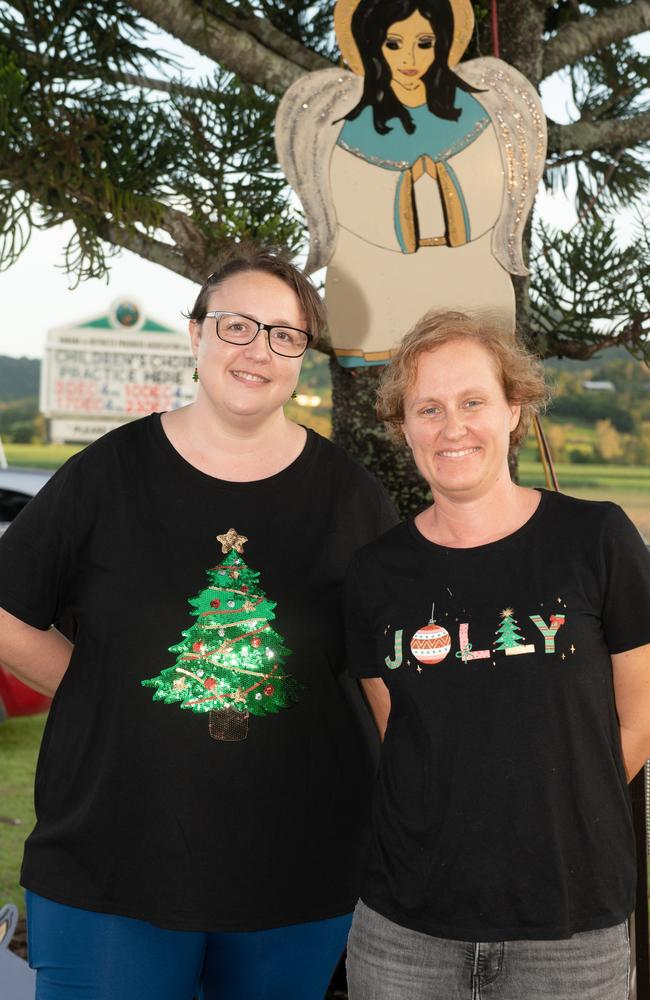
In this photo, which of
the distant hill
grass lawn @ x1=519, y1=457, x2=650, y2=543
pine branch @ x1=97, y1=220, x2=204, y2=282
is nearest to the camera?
pine branch @ x1=97, y1=220, x2=204, y2=282

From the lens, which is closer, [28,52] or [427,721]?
[427,721]

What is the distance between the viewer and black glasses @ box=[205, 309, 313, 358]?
1.26m

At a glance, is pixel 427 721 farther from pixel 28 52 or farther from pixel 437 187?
pixel 28 52

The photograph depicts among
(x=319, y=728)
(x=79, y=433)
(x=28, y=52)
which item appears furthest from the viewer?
(x=79, y=433)

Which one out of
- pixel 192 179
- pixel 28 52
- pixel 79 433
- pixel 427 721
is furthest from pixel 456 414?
pixel 79 433

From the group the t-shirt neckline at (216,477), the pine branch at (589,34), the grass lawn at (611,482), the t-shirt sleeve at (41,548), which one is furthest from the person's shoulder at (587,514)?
the grass lawn at (611,482)

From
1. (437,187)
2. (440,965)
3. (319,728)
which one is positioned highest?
(437,187)

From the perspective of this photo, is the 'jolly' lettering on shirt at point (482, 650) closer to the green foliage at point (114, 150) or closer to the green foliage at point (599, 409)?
the green foliage at point (114, 150)

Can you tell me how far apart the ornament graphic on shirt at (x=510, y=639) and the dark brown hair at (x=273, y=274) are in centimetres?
47

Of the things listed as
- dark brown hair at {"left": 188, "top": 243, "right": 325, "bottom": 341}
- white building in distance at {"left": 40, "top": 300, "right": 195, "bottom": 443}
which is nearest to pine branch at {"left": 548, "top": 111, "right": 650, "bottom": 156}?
dark brown hair at {"left": 188, "top": 243, "right": 325, "bottom": 341}

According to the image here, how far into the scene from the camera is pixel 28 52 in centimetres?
205

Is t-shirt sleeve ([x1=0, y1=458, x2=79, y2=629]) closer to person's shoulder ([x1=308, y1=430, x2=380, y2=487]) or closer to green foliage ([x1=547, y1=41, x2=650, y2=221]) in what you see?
person's shoulder ([x1=308, y1=430, x2=380, y2=487])

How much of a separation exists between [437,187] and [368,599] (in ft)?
3.12

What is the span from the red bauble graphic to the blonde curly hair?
0.28m
